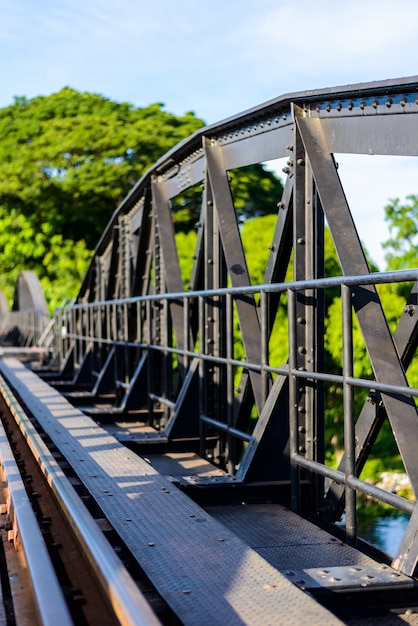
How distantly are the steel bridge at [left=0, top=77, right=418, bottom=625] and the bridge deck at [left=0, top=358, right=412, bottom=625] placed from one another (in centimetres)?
1

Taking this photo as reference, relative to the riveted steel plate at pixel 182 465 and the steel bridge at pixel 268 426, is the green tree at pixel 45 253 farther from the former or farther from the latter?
the riveted steel plate at pixel 182 465

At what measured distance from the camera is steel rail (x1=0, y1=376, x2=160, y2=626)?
2783mm

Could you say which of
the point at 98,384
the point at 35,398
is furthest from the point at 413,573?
the point at 98,384

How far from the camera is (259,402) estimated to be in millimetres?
6410

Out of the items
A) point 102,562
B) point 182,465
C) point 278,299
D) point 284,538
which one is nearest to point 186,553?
point 102,562

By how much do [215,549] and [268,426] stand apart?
200 centimetres

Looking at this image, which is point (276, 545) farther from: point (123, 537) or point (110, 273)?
point (110, 273)

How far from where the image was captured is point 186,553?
3.71m

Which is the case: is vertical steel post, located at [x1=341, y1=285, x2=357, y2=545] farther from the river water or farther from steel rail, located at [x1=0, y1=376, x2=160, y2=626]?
the river water

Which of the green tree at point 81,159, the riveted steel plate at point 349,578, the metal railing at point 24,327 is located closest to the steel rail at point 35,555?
the riveted steel plate at point 349,578

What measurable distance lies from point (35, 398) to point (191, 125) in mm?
33566

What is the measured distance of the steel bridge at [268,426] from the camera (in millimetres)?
3568

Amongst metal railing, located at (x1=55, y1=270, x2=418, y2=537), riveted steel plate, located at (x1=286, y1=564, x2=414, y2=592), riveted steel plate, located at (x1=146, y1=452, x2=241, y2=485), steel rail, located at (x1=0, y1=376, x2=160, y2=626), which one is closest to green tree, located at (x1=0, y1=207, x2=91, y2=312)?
metal railing, located at (x1=55, y1=270, x2=418, y2=537)

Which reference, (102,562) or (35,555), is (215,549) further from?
(35,555)
